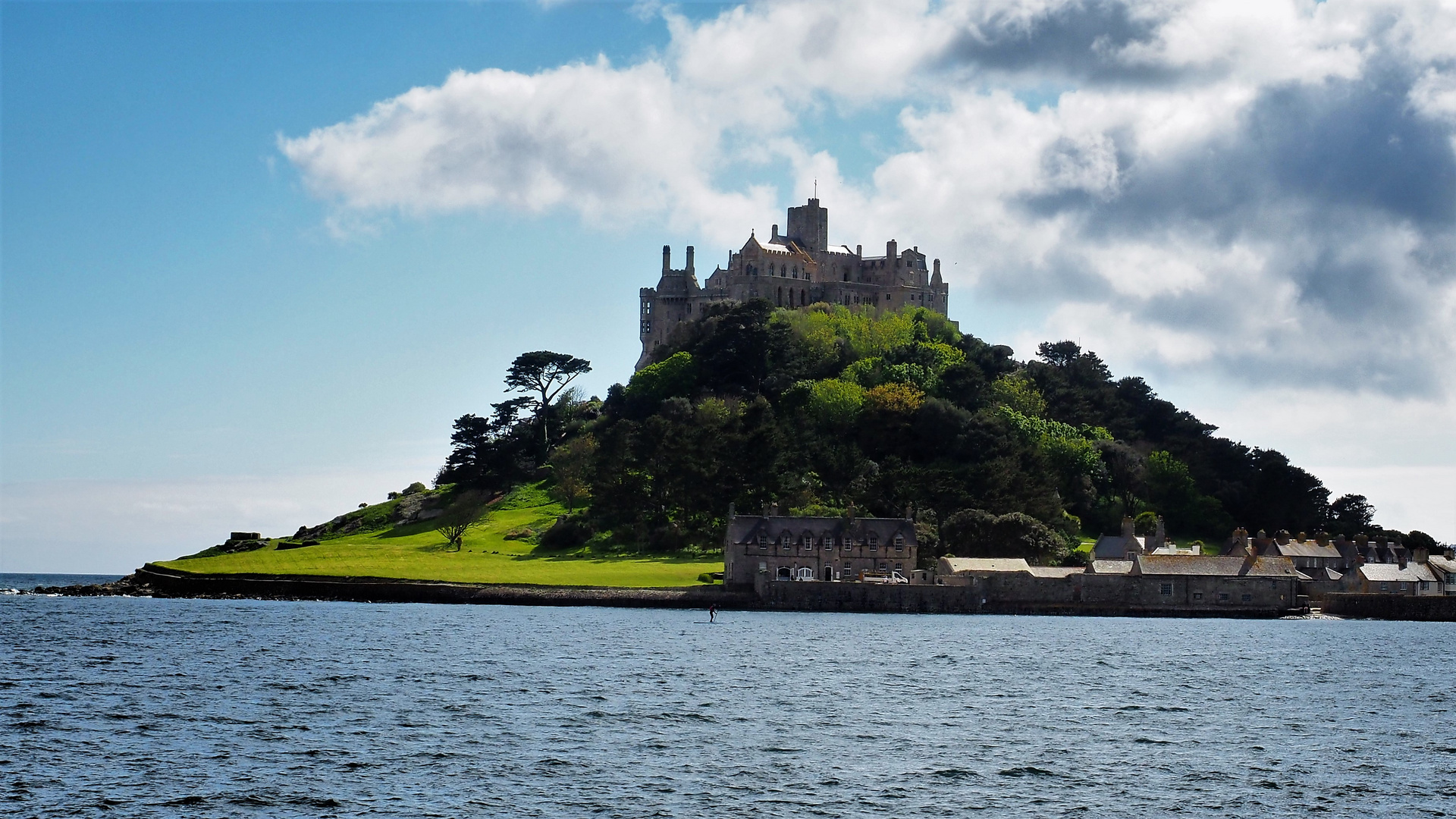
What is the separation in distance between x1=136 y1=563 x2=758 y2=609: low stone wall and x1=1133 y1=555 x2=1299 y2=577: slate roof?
2351 centimetres

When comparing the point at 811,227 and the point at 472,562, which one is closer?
the point at 472,562

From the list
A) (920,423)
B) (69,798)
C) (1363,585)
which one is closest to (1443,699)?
(69,798)

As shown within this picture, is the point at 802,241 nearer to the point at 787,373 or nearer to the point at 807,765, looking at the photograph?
the point at 787,373

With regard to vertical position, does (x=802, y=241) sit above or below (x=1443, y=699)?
above

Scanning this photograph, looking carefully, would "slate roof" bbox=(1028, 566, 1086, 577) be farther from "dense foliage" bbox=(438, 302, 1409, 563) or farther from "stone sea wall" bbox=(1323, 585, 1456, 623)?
"stone sea wall" bbox=(1323, 585, 1456, 623)

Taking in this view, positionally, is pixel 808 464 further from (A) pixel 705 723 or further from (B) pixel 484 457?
(A) pixel 705 723

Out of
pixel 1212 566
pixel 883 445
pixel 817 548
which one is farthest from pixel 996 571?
pixel 883 445

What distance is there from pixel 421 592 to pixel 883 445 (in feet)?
135

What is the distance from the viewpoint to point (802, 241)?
16088 centimetres

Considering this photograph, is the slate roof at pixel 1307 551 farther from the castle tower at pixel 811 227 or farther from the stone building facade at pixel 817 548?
the castle tower at pixel 811 227

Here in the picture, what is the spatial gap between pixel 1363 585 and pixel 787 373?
167 feet

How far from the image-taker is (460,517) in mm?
121562

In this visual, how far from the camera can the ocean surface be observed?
1250 inches

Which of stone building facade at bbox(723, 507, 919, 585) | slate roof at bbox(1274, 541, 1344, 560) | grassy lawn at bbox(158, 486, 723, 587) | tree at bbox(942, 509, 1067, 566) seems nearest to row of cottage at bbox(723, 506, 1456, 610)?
stone building facade at bbox(723, 507, 919, 585)
